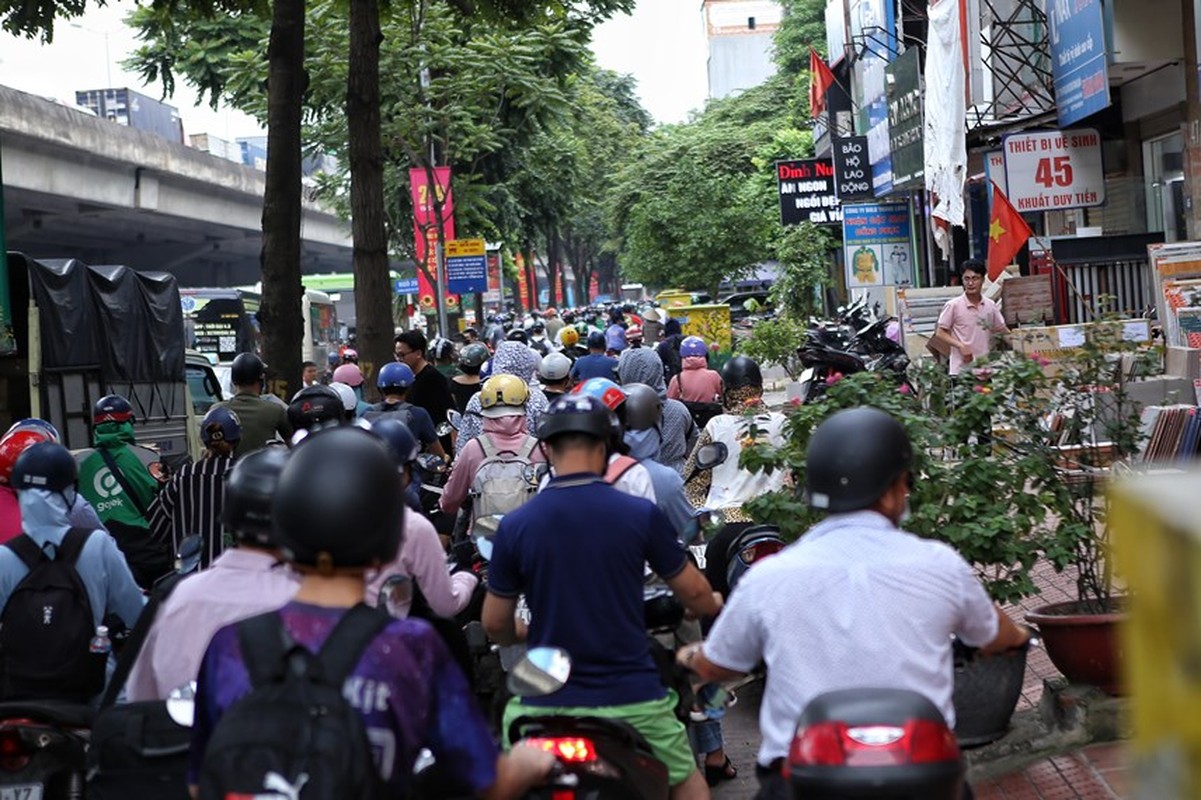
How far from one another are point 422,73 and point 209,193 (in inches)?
623

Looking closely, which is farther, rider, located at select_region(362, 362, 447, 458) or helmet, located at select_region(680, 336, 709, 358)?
helmet, located at select_region(680, 336, 709, 358)

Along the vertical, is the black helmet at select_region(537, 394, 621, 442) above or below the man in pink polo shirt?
below

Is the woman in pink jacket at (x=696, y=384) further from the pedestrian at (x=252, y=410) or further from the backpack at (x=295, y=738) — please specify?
the backpack at (x=295, y=738)

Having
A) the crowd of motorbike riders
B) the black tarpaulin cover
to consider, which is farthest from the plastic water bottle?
the black tarpaulin cover

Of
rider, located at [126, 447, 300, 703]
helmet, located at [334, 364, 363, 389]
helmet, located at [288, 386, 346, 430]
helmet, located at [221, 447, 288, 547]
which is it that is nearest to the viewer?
rider, located at [126, 447, 300, 703]

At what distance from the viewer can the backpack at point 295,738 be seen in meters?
3.05

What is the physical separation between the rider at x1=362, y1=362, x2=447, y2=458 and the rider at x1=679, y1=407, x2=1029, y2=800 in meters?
6.70

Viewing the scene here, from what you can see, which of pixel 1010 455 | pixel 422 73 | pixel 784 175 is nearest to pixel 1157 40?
pixel 1010 455

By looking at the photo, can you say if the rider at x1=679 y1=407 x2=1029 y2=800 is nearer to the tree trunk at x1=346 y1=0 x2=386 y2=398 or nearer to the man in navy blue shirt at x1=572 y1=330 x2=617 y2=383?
the man in navy blue shirt at x1=572 y1=330 x2=617 y2=383

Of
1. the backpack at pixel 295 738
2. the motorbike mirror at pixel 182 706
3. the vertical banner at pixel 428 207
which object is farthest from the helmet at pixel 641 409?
the vertical banner at pixel 428 207

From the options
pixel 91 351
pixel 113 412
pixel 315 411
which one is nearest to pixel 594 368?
pixel 91 351

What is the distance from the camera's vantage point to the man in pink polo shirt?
13.6 metres

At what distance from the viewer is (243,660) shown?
3.33 metres

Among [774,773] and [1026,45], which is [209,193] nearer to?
[1026,45]
